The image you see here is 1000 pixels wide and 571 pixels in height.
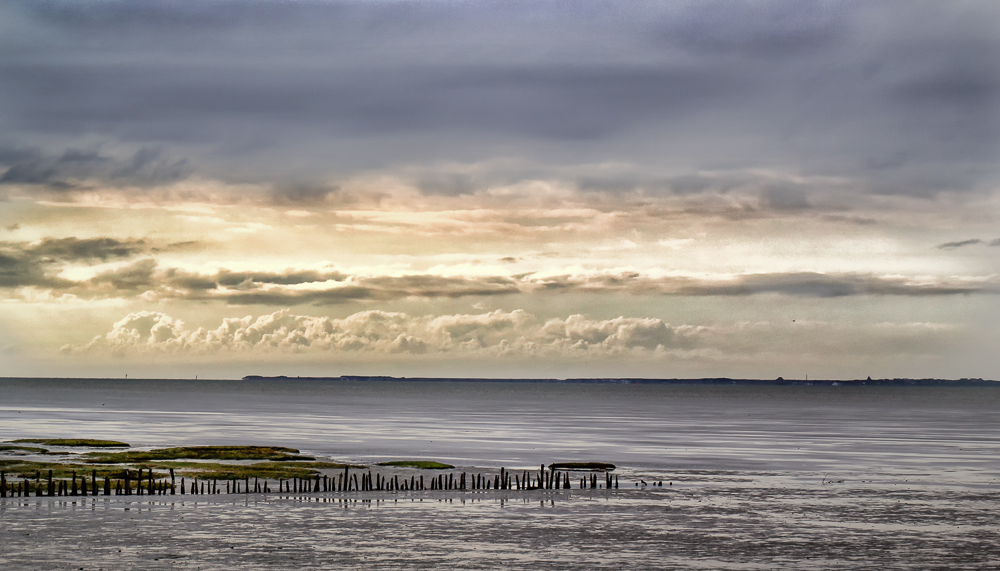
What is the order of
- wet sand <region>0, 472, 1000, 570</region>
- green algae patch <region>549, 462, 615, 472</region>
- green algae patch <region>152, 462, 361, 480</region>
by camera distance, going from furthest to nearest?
1. green algae patch <region>549, 462, 615, 472</region>
2. green algae patch <region>152, 462, 361, 480</region>
3. wet sand <region>0, 472, 1000, 570</region>

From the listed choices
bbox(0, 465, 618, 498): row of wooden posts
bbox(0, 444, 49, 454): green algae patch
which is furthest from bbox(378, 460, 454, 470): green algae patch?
bbox(0, 444, 49, 454): green algae patch

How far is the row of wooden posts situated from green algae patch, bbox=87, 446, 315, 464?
47.3 ft

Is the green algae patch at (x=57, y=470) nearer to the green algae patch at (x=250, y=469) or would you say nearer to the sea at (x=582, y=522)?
the green algae patch at (x=250, y=469)

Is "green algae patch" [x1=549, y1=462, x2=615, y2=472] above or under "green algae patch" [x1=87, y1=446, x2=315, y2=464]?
under

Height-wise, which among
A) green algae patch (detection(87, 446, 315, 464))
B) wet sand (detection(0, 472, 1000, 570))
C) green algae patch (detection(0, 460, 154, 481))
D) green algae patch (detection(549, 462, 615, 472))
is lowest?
wet sand (detection(0, 472, 1000, 570))

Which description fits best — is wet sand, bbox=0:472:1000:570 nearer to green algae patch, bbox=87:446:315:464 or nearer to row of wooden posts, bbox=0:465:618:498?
row of wooden posts, bbox=0:465:618:498

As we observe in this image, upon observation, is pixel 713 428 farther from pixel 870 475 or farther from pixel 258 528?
pixel 258 528

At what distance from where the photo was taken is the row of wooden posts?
66250 millimetres

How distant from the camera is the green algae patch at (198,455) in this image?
92.9m

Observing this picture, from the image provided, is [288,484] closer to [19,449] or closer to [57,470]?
[57,470]

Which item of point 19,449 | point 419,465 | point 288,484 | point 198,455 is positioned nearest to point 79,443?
point 19,449

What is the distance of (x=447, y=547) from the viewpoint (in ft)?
167

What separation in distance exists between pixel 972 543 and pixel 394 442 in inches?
3215

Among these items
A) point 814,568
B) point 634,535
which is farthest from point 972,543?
point 634,535
